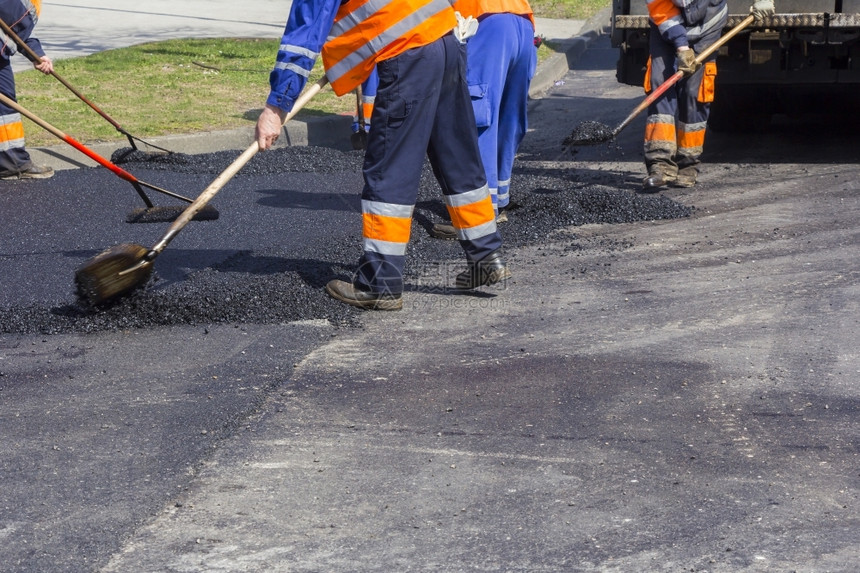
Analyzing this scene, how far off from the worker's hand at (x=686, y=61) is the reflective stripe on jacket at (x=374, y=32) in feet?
9.14

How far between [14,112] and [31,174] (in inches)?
16.2

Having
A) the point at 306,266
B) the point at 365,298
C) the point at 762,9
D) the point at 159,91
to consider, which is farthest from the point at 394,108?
the point at 159,91

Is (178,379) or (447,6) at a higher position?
(447,6)

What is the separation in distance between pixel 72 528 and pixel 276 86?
6.86 feet

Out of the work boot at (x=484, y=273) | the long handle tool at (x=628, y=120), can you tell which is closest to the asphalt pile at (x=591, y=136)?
the long handle tool at (x=628, y=120)

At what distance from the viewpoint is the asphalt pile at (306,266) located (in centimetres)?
462

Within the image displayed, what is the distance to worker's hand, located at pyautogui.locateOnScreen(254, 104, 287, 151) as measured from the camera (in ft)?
14.5

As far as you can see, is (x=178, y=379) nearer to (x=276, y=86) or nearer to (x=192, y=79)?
(x=276, y=86)

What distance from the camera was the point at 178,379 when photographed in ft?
13.1

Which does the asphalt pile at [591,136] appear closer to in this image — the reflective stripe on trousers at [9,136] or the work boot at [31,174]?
the work boot at [31,174]

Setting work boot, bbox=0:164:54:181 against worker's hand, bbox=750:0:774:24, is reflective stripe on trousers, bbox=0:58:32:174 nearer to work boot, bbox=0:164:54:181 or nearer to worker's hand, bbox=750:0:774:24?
work boot, bbox=0:164:54:181

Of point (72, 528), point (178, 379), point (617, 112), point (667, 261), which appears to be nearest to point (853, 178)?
point (667, 261)

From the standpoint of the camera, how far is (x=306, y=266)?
17.4ft

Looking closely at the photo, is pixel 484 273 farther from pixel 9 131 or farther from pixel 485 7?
pixel 9 131
